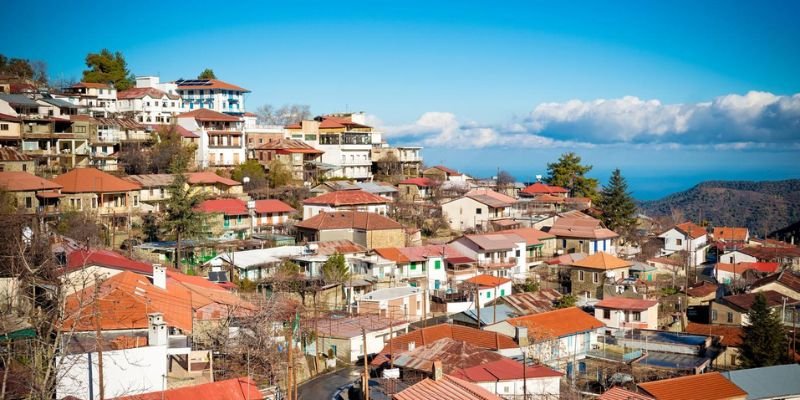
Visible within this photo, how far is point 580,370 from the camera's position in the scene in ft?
80.6

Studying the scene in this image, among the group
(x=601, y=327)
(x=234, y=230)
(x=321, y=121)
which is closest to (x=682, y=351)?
(x=601, y=327)

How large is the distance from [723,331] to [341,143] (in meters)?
27.4

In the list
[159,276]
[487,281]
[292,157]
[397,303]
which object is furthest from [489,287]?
[292,157]

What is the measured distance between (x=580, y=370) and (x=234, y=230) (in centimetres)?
1678

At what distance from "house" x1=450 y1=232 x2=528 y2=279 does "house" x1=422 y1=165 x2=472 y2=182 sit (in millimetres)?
16320

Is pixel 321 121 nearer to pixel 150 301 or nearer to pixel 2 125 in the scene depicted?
pixel 2 125

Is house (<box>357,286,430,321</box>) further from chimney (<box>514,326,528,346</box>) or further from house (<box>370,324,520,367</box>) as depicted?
chimney (<box>514,326,528,346</box>)

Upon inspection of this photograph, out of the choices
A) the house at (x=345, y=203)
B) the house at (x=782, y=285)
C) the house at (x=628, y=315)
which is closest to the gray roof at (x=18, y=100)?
the house at (x=345, y=203)

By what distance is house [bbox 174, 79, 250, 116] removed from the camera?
5903 cm

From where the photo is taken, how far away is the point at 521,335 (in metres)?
23.5

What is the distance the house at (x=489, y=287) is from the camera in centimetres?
3081

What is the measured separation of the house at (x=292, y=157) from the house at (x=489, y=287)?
16.1m

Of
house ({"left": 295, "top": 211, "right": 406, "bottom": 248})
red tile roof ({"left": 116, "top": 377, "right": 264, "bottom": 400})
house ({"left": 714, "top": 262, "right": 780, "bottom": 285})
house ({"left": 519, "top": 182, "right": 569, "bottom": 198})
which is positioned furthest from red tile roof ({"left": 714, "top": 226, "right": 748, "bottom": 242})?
red tile roof ({"left": 116, "top": 377, "right": 264, "bottom": 400})

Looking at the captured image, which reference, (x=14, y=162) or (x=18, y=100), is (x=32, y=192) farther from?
(x=18, y=100)
